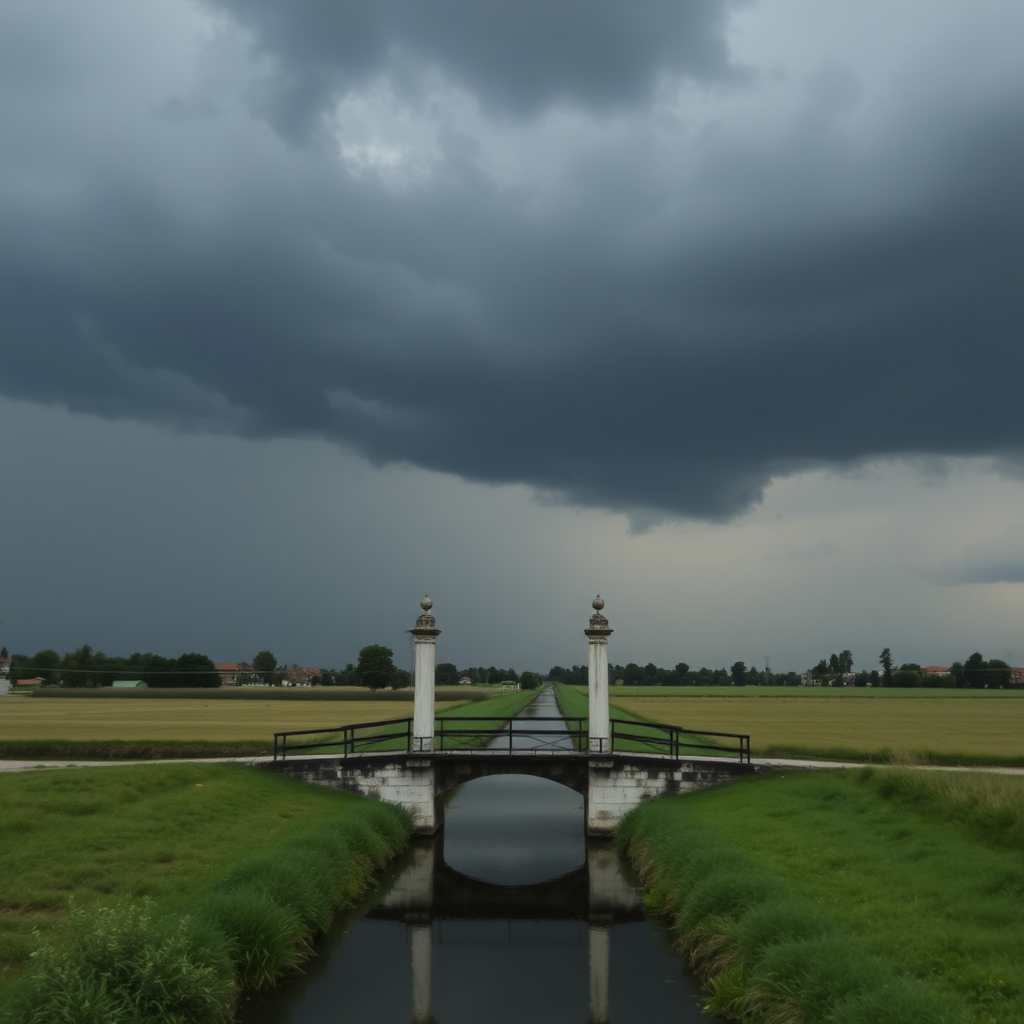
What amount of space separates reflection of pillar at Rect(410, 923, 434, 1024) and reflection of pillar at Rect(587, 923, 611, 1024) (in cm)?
258

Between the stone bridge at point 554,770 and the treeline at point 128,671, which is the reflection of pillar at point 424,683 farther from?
the treeline at point 128,671

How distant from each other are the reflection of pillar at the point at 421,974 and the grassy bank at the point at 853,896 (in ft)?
14.6

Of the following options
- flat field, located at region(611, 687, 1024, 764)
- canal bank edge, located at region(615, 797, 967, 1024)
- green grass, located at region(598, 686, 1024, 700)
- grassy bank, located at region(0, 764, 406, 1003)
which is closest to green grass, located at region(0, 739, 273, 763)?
grassy bank, located at region(0, 764, 406, 1003)

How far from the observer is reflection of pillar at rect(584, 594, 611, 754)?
26.4m

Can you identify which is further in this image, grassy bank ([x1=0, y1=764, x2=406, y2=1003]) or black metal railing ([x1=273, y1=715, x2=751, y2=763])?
black metal railing ([x1=273, y1=715, x2=751, y2=763])

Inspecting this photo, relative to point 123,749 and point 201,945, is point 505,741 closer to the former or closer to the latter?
point 123,749

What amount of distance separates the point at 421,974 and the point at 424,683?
12.0m

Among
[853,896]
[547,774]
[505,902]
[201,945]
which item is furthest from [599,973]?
[547,774]

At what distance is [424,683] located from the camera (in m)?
27.0

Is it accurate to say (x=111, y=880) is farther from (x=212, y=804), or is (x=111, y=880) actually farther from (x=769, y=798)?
(x=769, y=798)

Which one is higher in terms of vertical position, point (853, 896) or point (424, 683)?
point (424, 683)

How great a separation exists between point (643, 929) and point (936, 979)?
8.18 meters

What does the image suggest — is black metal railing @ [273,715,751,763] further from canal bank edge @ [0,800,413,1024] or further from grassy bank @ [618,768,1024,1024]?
canal bank edge @ [0,800,413,1024]

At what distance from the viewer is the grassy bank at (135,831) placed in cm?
1469
